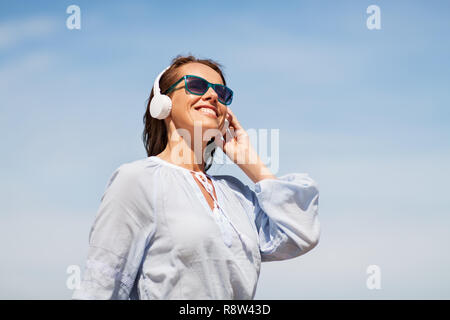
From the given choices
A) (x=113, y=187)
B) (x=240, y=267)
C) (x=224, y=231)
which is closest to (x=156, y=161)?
(x=113, y=187)

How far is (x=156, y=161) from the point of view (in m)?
3.70

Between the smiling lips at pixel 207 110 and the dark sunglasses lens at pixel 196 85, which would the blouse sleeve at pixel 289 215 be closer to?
the smiling lips at pixel 207 110

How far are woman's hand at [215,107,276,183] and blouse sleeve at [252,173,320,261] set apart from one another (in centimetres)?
14

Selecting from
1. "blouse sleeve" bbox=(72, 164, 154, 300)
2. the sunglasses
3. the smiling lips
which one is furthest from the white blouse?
the sunglasses

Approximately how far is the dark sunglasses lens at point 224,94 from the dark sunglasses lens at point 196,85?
119 millimetres

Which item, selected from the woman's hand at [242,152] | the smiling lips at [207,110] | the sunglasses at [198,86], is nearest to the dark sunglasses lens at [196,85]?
the sunglasses at [198,86]

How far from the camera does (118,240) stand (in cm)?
322

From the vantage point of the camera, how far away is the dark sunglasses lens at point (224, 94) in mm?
3932

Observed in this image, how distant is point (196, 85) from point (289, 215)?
1.08 m

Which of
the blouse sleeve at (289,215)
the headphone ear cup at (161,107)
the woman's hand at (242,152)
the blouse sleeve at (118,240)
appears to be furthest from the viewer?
the woman's hand at (242,152)
